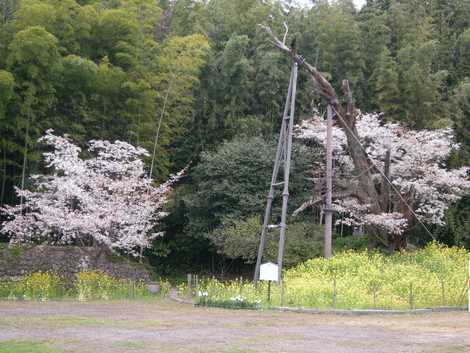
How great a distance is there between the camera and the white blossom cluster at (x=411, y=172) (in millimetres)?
20734

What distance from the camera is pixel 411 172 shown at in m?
21.7

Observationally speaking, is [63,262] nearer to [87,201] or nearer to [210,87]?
[87,201]

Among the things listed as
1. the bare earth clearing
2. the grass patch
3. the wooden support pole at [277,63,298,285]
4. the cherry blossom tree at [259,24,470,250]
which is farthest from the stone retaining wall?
the grass patch

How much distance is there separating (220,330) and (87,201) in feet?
36.6

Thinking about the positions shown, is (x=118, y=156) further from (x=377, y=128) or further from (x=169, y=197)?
(x=377, y=128)

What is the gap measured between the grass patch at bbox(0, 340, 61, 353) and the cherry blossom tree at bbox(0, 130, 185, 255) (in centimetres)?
1186

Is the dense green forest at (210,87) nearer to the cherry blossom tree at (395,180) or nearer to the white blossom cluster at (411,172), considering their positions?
the white blossom cluster at (411,172)

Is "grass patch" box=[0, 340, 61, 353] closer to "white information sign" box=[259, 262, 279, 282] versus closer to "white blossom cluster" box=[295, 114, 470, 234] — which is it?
"white information sign" box=[259, 262, 279, 282]

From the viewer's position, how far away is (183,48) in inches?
878

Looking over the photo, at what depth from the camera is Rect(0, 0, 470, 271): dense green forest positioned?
754 inches

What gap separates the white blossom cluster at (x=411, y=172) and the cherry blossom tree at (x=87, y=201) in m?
6.53

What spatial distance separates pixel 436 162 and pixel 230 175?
7.29m

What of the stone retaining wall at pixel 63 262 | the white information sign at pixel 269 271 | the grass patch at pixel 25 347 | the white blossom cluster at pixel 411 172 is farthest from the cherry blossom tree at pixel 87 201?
the grass patch at pixel 25 347

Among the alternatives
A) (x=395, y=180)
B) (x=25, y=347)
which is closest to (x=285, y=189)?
(x=395, y=180)
